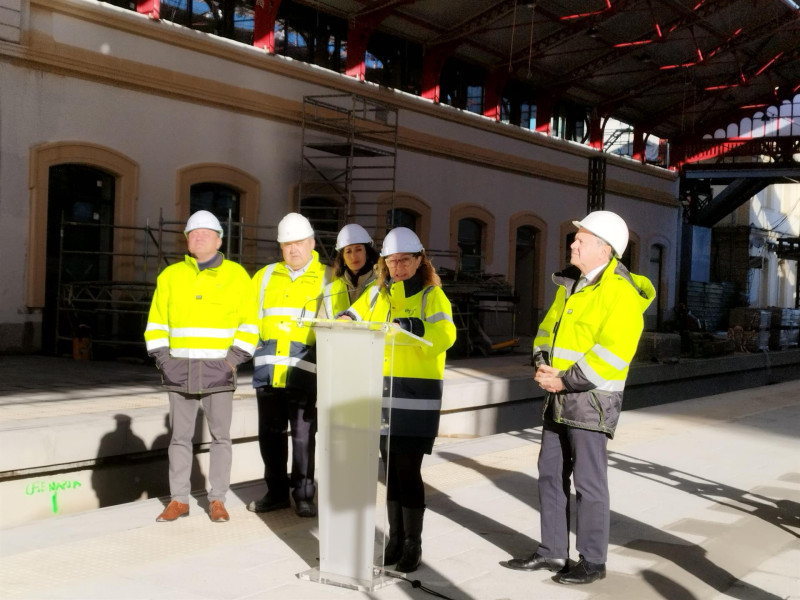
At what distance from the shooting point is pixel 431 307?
512 centimetres

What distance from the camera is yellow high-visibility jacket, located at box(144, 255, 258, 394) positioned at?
6113 mm

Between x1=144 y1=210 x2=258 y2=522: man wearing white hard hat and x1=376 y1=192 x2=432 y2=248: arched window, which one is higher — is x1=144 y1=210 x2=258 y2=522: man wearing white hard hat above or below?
below

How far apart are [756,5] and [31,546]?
81.8ft

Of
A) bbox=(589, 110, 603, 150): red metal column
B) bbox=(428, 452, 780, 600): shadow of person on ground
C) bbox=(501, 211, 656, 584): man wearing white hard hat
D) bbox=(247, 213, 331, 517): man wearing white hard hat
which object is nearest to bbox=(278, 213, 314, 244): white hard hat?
bbox=(247, 213, 331, 517): man wearing white hard hat

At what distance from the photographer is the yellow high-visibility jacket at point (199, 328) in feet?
20.1

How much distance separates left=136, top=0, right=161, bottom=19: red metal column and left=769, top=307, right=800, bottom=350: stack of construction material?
62.6 feet

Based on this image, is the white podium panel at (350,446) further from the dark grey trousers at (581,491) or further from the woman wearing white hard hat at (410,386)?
the dark grey trousers at (581,491)

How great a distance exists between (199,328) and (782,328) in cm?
2534

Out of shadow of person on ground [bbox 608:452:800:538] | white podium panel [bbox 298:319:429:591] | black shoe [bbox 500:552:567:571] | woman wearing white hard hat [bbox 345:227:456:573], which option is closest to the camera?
white podium panel [bbox 298:319:429:591]

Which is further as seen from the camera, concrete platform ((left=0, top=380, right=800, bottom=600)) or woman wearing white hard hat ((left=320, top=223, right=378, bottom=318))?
woman wearing white hard hat ((left=320, top=223, right=378, bottom=318))

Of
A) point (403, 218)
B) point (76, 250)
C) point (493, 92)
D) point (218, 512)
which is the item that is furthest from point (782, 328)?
point (218, 512)

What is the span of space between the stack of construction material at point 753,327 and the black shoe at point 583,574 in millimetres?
22813

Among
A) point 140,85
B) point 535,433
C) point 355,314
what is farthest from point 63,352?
point 355,314

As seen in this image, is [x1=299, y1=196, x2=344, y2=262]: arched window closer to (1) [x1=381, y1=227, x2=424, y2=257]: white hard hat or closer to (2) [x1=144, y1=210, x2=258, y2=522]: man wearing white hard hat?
(2) [x1=144, y1=210, x2=258, y2=522]: man wearing white hard hat
